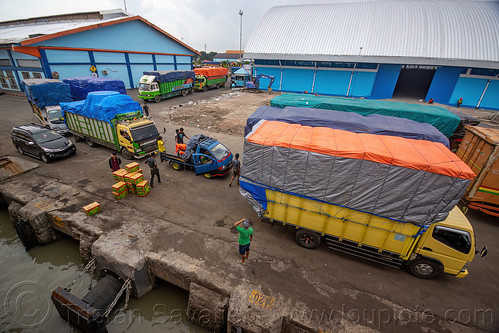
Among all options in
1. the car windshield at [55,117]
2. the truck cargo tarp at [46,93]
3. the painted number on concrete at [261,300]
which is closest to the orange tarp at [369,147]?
the painted number on concrete at [261,300]

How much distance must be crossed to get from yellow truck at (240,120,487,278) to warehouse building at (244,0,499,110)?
30102 mm

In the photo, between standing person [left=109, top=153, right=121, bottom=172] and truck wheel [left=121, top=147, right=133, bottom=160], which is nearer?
standing person [left=109, top=153, right=121, bottom=172]

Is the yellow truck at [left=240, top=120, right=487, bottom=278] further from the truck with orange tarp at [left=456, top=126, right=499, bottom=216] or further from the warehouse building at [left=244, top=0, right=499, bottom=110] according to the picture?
the warehouse building at [left=244, top=0, right=499, bottom=110]

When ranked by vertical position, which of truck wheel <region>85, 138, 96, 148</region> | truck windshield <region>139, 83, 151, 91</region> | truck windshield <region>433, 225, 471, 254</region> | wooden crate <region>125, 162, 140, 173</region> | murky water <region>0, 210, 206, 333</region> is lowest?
murky water <region>0, 210, 206, 333</region>

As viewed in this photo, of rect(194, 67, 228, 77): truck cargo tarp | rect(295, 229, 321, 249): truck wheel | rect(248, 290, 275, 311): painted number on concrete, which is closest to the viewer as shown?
rect(248, 290, 275, 311): painted number on concrete

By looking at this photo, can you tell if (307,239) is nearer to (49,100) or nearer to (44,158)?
(44,158)

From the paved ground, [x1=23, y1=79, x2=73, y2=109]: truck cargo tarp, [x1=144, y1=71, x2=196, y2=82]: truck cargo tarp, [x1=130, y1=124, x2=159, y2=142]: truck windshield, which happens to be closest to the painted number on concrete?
the paved ground

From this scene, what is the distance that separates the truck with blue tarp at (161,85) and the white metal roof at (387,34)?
42.5 ft

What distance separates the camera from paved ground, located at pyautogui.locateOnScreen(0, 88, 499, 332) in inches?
219

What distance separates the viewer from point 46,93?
55.8ft

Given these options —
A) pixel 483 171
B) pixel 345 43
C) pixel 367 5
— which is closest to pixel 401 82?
pixel 367 5

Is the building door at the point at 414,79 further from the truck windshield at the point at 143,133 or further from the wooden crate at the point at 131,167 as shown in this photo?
the wooden crate at the point at 131,167

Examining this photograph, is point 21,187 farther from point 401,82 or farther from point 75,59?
point 401,82

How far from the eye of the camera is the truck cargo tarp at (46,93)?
16502 millimetres
